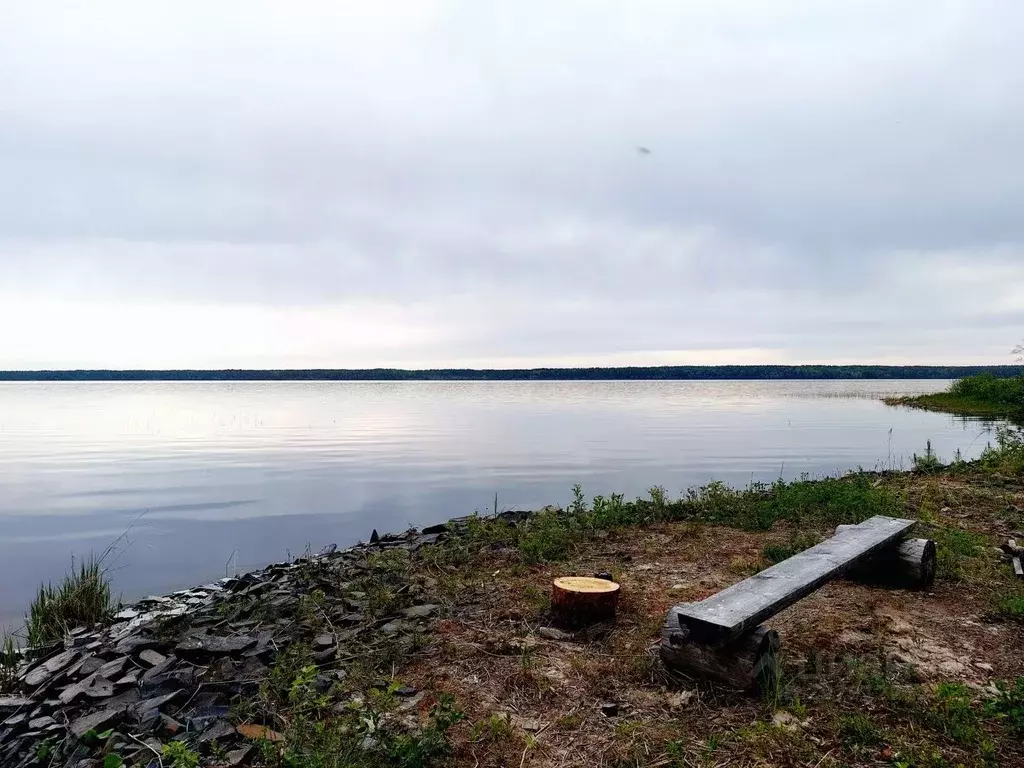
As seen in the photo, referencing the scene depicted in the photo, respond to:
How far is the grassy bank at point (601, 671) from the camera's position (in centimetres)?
430

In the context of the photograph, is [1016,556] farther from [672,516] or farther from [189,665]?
[189,665]

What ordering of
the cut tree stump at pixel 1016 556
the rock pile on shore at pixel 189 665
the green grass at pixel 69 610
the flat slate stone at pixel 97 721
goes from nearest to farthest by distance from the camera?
the rock pile on shore at pixel 189 665 < the flat slate stone at pixel 97 721 < the cut tree stump at pixel 1016 556 < the green grass at pixel 69 610

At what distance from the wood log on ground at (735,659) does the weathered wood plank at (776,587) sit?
0.13 metres

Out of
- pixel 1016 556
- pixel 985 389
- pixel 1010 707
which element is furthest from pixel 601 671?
pixel 985 389

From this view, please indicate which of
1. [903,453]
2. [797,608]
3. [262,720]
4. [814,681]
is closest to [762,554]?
[797,608]

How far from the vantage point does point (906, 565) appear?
742cm

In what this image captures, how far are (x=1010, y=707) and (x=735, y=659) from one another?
181 centimetres

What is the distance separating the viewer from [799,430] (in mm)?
35531

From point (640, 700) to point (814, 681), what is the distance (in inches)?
55.1

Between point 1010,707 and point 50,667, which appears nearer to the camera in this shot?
point 1010,707

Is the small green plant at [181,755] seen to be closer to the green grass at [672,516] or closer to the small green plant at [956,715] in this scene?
the small green plant at [956,715]

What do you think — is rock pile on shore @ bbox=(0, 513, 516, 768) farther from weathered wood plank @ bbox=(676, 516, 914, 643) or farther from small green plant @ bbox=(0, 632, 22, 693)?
weathered wood plank @ bbox=(676, 516, 914, 643)

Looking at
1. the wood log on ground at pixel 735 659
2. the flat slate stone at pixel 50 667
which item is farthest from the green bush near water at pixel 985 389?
the flat slate stone at pixel 50 667

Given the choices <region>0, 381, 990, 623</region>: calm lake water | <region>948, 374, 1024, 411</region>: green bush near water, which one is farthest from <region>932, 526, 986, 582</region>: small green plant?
<region>948, 374, 1024, 411</region>: green bush near water
